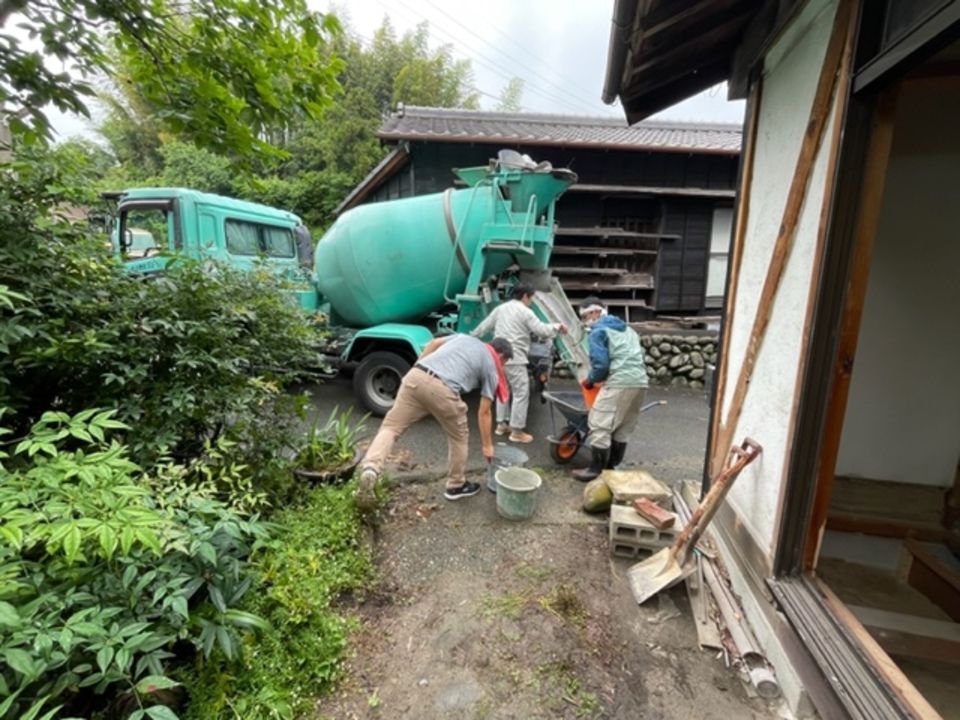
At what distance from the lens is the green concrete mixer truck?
174 inches

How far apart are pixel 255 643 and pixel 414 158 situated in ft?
24.8

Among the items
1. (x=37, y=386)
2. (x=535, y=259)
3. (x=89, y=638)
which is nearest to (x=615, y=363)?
(x=535, y=259)

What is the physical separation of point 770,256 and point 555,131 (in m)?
7.67

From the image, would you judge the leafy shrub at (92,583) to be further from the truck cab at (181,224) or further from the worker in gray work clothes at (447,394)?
the truck cab at (181,224)

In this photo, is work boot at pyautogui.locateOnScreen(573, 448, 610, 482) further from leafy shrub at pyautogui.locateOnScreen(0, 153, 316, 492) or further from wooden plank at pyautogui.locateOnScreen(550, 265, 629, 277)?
wooden plank at pyautogui.locateOnScreen(550, 265, 629, 277)

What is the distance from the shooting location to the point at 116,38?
7.72 feet

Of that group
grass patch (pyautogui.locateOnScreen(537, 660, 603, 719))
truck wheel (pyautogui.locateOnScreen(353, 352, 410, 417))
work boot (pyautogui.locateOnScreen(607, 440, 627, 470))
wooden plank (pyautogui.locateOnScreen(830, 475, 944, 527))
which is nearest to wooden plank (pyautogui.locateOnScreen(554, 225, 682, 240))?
truck wheel (pyautogui.locateOnScreen(353, 352, 410, 417))

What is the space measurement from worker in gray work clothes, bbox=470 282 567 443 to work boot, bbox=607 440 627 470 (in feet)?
3.31

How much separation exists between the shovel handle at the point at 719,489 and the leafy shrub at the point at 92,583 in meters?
2.11

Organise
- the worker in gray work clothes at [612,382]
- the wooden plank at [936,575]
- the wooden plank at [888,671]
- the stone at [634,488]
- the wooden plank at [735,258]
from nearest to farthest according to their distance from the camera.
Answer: the wooden plank at [888,671], the wooden plank at [936,575], the wooden plank at [735,258], the stone at [634,488], the worker in gray work clothes at [612,382]

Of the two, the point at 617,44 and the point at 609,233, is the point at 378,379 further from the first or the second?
the point at 609,233

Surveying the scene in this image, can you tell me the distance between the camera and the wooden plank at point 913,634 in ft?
6.30

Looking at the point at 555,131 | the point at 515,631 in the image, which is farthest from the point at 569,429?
the point at 555,131

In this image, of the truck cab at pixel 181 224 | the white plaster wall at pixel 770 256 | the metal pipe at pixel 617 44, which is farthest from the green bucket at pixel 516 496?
the truck cab at pixel 181 224
